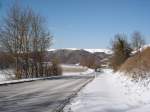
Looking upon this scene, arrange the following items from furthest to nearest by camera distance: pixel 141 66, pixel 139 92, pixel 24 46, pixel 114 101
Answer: pixel 24 46 < pixel 141 66 < pixel 139 92 < pixel 114 101

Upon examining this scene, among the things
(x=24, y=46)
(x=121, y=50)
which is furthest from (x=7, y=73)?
(x=121, y=50)

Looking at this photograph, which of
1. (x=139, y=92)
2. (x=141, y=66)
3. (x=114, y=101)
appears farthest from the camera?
(x=141, y=66)

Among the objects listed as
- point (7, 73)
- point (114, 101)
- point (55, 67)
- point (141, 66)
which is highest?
point (55, 67)

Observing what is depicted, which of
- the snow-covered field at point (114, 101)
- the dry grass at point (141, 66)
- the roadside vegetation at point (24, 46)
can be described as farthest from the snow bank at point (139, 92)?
the roadside vegetation at point (24, 46)

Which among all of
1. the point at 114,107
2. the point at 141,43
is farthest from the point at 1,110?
the point at 141,43

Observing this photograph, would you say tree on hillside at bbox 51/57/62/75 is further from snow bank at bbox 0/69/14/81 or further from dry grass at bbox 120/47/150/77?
dry grass at bbox 120/47/150/77

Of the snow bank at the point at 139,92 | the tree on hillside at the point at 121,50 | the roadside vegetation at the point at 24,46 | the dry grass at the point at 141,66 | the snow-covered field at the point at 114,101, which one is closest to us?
the snow-covered field at the point at 114,101

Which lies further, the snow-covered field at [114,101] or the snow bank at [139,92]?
the snow bank at [139,92]

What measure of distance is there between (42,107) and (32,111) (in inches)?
48.4

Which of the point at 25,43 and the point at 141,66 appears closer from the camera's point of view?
the point at 141,66

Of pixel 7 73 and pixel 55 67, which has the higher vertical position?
Result: pixel 55 67

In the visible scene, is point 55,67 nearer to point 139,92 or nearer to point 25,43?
point 25,43

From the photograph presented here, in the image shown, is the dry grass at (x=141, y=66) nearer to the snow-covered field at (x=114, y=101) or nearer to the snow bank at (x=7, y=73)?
the snow-covered field at (x=114, y=101)

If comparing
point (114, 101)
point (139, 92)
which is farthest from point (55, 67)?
point (114, 101)
